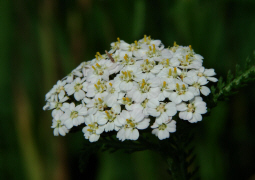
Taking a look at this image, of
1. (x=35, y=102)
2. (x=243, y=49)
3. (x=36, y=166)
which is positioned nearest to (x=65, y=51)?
(x=35, y=102)

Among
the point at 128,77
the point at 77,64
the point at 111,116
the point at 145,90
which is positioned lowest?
the point at 111,116

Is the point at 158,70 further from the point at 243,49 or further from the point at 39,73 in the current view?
the point at 39,73

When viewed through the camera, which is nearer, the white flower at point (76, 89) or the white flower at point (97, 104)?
the white flower at point (97, 104)

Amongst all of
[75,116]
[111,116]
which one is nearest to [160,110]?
[111,116]

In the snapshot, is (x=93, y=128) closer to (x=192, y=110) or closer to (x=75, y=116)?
(x=75, y=116)

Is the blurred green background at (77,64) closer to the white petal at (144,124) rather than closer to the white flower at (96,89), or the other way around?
the white flower at (96,89)

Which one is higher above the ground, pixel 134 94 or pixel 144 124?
pixel 134 94

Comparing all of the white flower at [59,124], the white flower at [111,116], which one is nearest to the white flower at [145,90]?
the white flower at [111,116]
